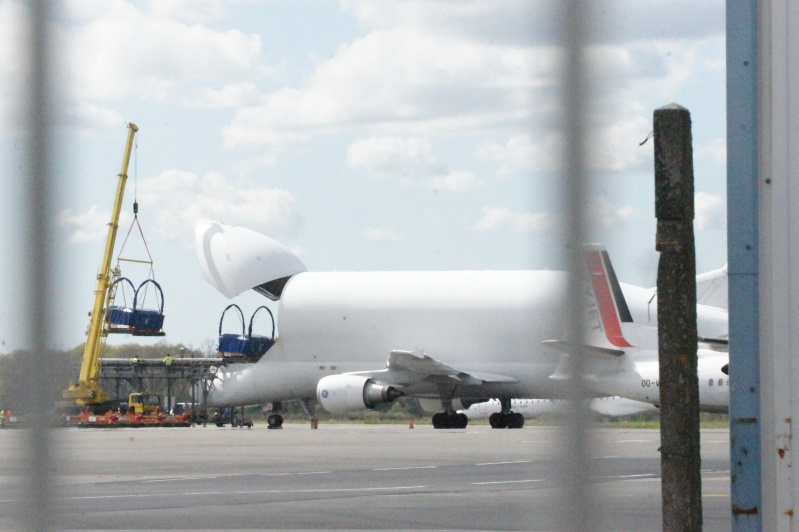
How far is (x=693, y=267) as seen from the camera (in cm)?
435

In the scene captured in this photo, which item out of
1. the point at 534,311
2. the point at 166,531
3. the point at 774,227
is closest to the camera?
Result: the point at 534,311

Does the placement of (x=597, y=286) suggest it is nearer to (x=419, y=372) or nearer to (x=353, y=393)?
(x=353, y=393)

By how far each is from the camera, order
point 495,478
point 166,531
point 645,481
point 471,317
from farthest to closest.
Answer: point 471,317
point 495,478
point 645,481
point 166,531

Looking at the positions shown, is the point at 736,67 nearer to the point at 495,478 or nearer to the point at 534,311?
the point at 534,311

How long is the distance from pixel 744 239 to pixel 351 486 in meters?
8.51

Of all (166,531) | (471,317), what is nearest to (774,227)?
(166,531)

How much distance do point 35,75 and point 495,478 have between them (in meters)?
9.66

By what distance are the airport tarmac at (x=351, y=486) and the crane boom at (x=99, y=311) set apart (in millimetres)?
115

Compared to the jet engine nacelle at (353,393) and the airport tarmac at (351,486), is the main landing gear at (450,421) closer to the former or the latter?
the jet engine nacelle at (353,393)

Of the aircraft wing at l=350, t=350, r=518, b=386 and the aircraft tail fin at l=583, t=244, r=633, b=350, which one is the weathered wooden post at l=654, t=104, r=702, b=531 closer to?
the aircraft tail fin at l=583, t=244, r=633, b=350

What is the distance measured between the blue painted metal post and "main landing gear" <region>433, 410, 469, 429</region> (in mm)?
27253

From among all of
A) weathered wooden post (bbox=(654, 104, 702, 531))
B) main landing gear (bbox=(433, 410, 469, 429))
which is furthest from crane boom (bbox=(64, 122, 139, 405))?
main landing gear (bbox=(433, 410, 469, 429))

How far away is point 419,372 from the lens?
30500 mm

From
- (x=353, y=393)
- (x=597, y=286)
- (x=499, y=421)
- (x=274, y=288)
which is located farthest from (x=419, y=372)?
(x=597, y=286)
